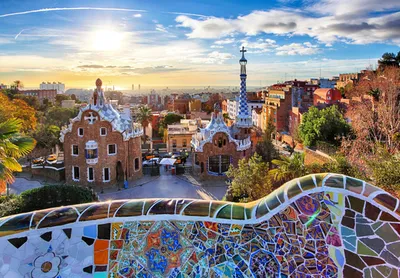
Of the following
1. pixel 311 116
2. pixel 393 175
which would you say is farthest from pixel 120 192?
pixel 393 175

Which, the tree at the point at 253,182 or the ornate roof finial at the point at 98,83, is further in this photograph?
the ornate roof finial at the point at 98,83

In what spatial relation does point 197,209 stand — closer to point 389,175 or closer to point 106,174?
point 389,175

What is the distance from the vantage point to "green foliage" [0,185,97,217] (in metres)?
Result: 12.1

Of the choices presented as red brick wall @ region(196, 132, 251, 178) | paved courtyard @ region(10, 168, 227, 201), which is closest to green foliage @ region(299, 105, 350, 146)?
red brick wall @ region(196, 132, 251, 178)

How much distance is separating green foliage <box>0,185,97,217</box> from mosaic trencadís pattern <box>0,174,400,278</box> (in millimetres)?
8923

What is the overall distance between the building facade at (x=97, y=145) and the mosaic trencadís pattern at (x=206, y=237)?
50.1ft

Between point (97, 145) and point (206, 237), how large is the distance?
635 inches

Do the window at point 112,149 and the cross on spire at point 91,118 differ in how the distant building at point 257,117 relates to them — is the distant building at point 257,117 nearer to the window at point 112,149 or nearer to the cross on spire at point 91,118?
the window at point 112,149

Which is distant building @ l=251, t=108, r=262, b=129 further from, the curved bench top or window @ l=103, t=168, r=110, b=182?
the curved bench top

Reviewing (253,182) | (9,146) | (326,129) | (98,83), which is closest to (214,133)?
(326,129)

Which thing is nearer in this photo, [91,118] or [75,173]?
[91,118]

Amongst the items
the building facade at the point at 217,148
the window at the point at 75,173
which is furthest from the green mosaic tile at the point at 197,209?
the window at the point at 75,173

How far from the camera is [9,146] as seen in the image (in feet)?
26.7

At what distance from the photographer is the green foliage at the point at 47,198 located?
12.1m
